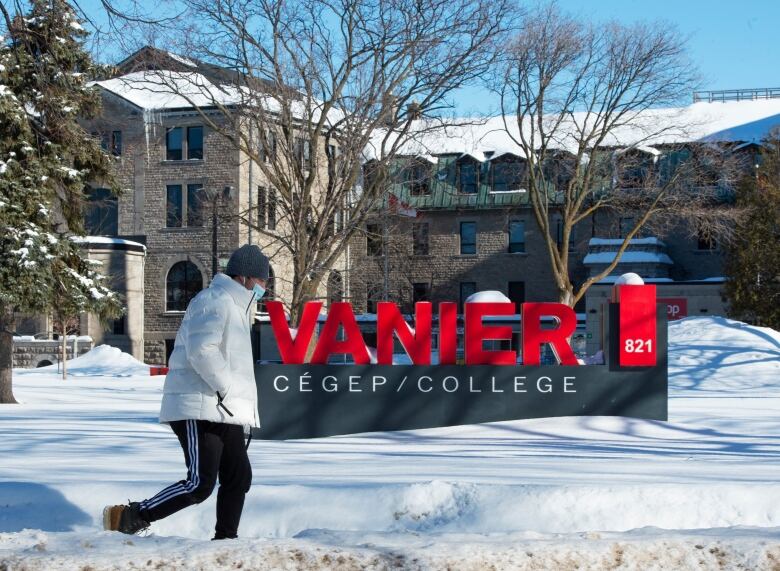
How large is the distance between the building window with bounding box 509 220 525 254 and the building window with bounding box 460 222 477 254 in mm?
2140

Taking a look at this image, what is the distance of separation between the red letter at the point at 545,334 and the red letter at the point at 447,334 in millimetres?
1072

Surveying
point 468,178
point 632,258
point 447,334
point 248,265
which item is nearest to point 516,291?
point 468,178

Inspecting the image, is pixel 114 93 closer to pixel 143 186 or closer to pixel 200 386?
pixel 143 186

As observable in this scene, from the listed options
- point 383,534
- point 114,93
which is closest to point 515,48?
point 114,93

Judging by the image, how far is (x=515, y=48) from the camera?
3353 cm

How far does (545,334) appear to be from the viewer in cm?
1521

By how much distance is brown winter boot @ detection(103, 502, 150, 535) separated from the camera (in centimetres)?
587

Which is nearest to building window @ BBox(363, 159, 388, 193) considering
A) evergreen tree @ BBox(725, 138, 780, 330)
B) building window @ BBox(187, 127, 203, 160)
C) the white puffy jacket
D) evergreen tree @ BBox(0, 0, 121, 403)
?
evergreen tree @ BBox(0, 0, 121, 403)

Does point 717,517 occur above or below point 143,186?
below

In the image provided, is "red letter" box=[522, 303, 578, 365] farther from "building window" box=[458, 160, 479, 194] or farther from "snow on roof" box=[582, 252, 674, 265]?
"building window" box=[458, 160, 479, 194]

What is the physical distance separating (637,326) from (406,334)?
3.44 metres

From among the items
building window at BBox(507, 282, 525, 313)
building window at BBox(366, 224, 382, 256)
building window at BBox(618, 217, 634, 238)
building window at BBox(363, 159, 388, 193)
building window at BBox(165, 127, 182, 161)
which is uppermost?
building window at BBox(165, 127, 182, 161)

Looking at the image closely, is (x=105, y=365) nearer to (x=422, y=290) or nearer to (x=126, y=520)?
(x=422, y=290)

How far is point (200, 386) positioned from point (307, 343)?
913 centimetres
